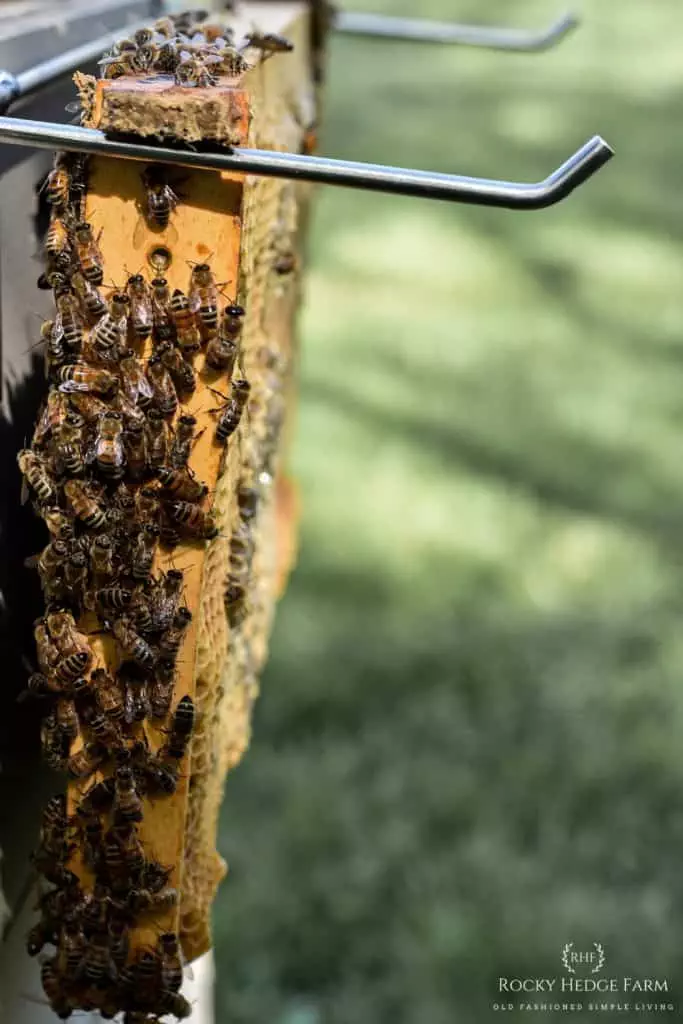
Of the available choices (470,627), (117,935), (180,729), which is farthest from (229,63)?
(470,627)

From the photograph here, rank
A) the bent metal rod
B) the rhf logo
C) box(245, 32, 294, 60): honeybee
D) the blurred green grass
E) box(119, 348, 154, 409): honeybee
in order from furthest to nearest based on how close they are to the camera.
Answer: the blurred green grass
the rhf logo
box(245, 32, 294, 60): honeybee
box(119, 348, 154, 409): honeybee
the bent metal rod

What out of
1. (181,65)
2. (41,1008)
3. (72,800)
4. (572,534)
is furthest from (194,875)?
(572,534)

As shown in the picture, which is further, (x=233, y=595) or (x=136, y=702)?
(x=233, y=595)

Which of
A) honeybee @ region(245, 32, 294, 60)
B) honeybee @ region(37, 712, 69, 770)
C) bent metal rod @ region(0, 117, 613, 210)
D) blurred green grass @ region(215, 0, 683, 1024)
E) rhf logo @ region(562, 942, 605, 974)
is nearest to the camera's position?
bent metal rod @ region(0, 117, 613, 210)

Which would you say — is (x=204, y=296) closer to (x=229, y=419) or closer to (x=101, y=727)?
(x=229, y=419)

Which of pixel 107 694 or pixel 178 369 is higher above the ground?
pixel 178 369

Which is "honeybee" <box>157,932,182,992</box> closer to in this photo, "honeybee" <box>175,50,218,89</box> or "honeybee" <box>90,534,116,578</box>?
"honeybee" <box>90,534,116,578</box>

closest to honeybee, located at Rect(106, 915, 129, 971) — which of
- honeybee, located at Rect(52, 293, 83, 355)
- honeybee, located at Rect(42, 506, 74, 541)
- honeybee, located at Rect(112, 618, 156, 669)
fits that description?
honeybee, located at Rect(112, 618, 156, 669)
